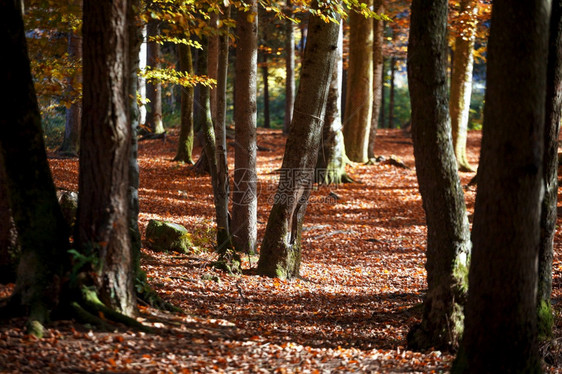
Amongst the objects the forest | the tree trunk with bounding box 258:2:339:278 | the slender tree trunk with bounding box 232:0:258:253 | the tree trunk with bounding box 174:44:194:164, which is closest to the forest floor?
the forest

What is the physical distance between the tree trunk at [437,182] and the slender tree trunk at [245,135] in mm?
3871

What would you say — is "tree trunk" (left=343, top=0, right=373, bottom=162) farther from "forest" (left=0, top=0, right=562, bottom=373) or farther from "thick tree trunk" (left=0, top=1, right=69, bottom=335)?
"thick tree trunk" (left=0, top=1, right=69, bottom=335)

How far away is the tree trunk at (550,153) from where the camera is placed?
462 cm

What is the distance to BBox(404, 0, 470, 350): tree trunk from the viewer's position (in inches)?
192

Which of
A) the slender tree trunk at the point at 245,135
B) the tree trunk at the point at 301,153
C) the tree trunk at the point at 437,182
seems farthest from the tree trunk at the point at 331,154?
the tree trunk at the point at 437,182

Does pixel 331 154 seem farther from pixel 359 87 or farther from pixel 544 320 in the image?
pixel 544 320

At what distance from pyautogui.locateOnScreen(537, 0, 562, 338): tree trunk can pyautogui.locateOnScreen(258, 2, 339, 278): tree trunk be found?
3.02 m

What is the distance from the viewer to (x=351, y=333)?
6027 mm

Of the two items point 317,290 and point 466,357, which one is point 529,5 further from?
point 317,290

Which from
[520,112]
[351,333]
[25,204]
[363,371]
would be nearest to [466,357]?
[363,371]

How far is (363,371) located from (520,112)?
2.59m

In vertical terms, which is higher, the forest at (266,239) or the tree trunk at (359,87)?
the tree trunk at (359,87)

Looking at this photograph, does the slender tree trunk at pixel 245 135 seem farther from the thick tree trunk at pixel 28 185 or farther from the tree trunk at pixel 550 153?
the tree trunk at pixel 550 153

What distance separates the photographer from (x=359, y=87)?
16953mm
